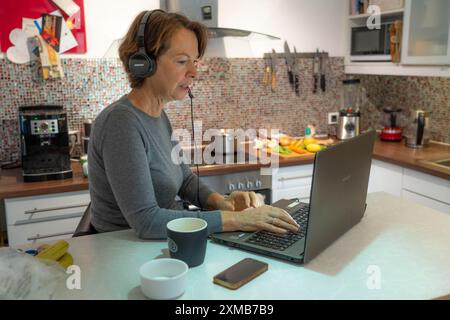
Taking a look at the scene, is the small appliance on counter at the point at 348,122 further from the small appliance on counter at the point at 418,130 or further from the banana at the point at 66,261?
the banana at the point at 66,261

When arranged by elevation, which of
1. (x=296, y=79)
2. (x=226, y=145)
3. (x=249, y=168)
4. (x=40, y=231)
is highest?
(x=296, y=79)

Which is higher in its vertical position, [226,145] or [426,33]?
[426,33]

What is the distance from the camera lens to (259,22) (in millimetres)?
3010

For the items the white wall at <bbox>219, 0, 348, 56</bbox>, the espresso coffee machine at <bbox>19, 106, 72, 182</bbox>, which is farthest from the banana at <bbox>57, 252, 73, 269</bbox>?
the white wall at <bbox>219, 0, 348, 56</bbox>

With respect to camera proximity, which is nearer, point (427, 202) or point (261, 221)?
point (261, 221)

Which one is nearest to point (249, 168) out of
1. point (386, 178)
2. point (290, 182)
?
point (290, 182)

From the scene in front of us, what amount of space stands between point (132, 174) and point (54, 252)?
28cm

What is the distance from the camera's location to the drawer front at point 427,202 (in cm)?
230

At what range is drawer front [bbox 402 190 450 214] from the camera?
7.55ft

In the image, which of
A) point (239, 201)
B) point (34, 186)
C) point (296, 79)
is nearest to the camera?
point (239, 201)

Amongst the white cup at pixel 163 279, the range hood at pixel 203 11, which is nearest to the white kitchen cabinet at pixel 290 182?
the range hood at pixel 203 11

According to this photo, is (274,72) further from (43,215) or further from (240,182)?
(43,215)

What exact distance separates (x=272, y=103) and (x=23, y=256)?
2.35m

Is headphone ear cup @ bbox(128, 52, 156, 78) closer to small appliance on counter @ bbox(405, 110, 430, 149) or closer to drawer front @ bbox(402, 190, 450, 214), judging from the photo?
drawer front @ bbox(402, 190, 450, 214)
